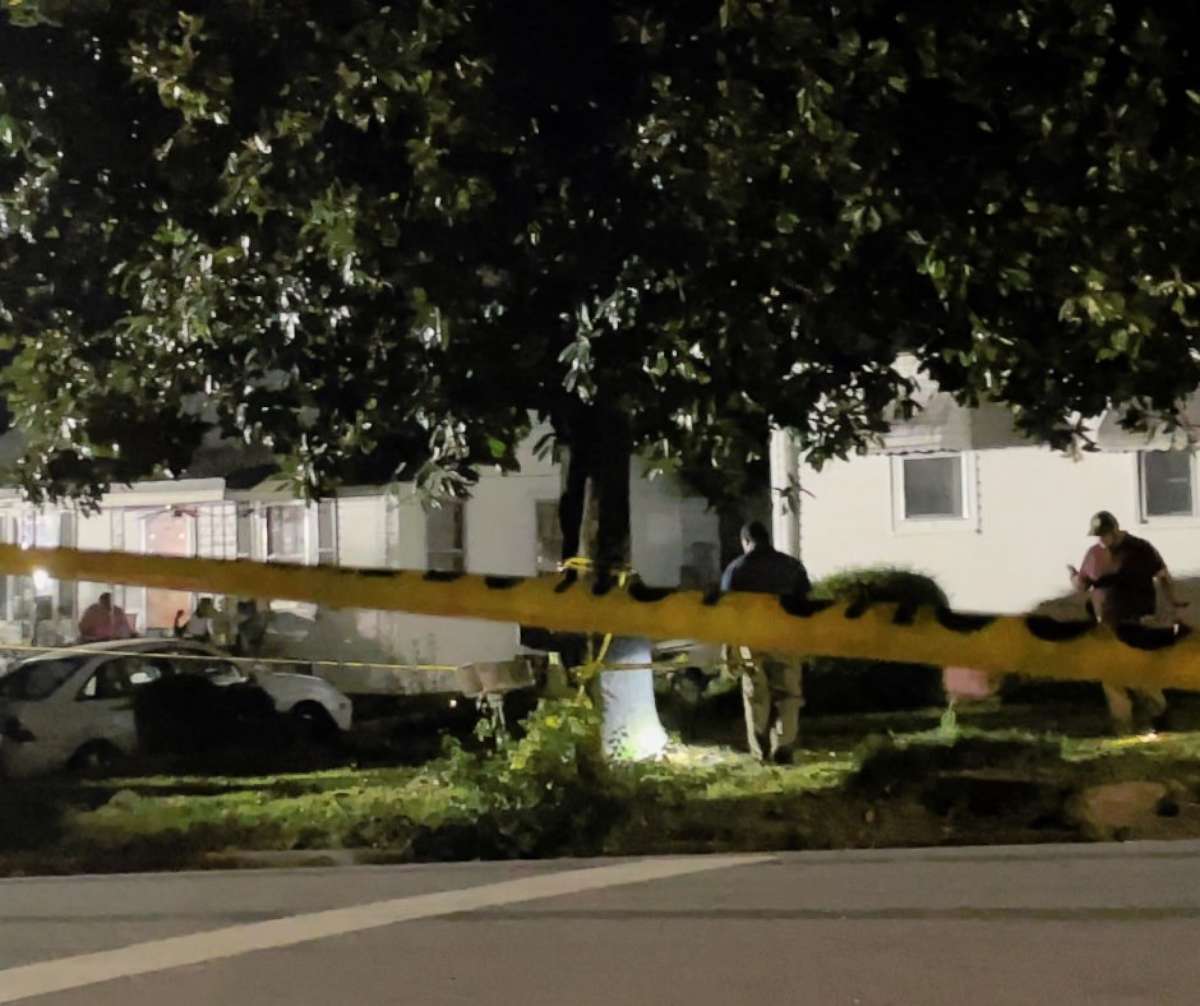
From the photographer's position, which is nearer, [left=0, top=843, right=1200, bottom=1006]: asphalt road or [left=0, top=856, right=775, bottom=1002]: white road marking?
[left=0, top=843, right=1200, bottom=1006]: asphalt road

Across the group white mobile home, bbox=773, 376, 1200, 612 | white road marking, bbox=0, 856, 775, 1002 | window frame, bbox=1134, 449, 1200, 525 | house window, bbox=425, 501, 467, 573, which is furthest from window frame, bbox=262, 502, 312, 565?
white road marking, bbox=0, 856, 775, 1002

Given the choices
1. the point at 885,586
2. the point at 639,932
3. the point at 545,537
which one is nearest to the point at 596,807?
the point at 639,932

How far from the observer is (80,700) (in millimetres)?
11477

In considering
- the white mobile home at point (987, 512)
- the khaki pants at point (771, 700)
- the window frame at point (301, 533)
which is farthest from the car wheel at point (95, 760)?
the window frame at point (301, 533)

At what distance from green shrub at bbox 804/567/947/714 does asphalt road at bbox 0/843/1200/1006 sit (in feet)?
21.0

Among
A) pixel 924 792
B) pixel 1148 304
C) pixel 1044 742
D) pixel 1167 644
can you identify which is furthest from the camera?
pixel 1044 742

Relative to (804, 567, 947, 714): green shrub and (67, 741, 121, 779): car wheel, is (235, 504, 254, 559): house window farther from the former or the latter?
(804, 567, 947, 714): green shrub

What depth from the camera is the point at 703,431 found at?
320 inches

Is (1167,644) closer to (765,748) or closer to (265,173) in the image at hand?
(265,173)

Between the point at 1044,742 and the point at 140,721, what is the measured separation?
7006 mm

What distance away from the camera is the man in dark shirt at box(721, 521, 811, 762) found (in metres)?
9.61

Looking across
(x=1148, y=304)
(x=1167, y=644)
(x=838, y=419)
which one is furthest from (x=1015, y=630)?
(x=838, y=419)

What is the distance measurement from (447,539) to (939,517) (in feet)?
22.6

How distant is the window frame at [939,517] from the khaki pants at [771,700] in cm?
539
